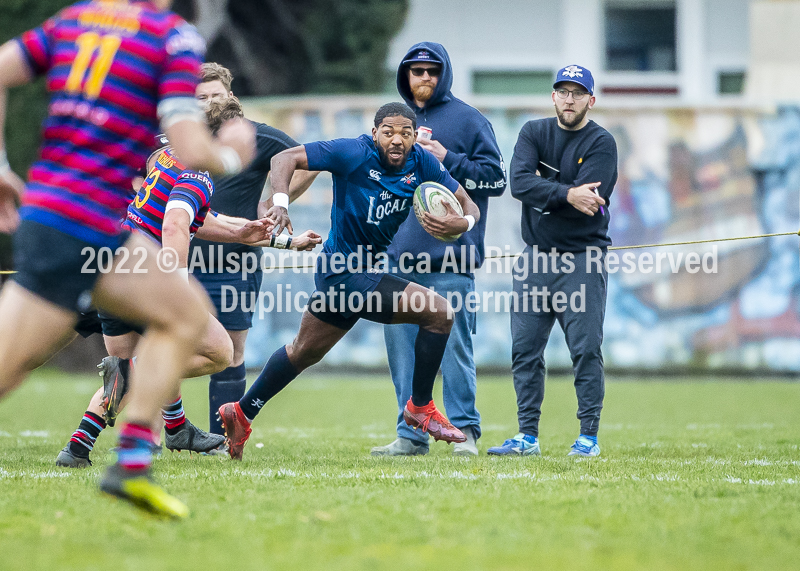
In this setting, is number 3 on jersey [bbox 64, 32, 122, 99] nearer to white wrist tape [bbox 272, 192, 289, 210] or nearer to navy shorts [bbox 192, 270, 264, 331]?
white wrist tape [bbox 272, 192, 289, 210]

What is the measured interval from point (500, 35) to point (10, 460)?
18.7 meters

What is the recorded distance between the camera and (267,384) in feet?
19.6

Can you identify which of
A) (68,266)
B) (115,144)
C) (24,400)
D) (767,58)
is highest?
(767,58)

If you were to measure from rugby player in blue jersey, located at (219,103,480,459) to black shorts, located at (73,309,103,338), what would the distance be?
919mm

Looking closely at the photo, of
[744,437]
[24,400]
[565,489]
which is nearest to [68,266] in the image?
[565,489]

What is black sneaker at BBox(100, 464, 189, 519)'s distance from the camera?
3424 millimetres

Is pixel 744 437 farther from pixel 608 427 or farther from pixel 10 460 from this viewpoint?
pixel 10 460

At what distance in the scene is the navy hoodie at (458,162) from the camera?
665 centimetres

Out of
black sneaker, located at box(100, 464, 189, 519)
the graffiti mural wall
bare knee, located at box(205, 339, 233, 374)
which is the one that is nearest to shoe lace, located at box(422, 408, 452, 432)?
bare knee, located at box(205, 339, 233, 374)

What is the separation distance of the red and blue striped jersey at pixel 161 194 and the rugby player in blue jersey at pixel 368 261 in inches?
18.0

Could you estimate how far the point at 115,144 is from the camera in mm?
3510

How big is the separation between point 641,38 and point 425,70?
17796 millimetres

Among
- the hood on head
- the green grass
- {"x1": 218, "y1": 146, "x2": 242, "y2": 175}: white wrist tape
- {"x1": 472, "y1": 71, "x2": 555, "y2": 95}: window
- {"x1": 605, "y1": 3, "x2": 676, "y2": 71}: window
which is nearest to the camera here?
the green grass

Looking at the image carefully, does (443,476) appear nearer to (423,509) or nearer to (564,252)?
(423,509)
